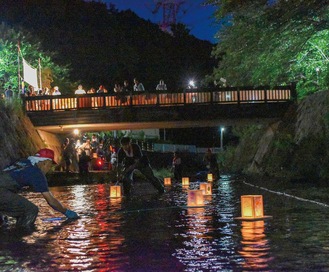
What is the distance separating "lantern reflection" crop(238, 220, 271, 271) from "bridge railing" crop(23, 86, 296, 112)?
26.1 meters

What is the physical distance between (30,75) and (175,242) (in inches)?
1350

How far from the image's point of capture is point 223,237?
1005cm

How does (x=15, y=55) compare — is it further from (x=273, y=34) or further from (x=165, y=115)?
(x=273, y=34)

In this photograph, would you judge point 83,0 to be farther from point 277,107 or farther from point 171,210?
point 171,210

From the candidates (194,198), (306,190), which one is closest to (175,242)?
(194,198)

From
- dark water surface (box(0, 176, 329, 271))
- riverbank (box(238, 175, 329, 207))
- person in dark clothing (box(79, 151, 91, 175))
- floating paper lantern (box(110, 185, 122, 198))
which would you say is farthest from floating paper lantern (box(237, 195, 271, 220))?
person in dark clothing (box(79, 151, 91, 175))

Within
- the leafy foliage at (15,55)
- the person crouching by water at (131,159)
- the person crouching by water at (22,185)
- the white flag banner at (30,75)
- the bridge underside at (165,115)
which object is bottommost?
the person crouching by water at (22,185)

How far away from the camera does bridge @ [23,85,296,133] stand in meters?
37.5

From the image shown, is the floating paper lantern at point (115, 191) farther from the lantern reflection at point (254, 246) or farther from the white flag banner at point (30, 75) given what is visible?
the white flag banner at point (30, 75)

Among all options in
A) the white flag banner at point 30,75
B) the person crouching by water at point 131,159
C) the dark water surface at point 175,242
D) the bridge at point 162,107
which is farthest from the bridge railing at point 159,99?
the dark water surface at point 175,242

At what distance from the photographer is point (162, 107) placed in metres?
37.8

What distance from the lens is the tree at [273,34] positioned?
796 inches

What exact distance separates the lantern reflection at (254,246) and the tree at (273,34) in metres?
9.95

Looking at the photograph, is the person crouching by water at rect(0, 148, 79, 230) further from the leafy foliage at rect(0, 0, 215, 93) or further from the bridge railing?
the leafy foliage at rect(0, 0, 215, 93)
